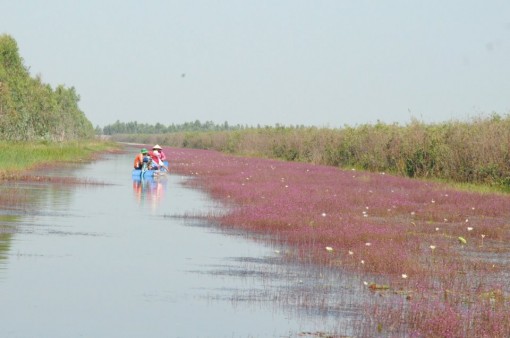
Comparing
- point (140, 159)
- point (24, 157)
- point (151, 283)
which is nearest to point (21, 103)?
point (24, 157)

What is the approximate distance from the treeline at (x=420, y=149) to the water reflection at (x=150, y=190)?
12585 millimetres

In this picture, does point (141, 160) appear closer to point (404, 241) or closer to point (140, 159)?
point (140, 159)

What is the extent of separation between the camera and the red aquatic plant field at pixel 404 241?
10492 mm

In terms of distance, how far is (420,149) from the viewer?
140 ft

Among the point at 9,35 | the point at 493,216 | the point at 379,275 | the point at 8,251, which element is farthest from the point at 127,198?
the point at 9,35

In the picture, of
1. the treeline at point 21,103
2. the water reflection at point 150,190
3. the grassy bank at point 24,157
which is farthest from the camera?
the treeline at point 21,103

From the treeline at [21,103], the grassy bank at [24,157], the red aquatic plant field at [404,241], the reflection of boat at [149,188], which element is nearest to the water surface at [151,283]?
the red aquatic plant field at [404,241]

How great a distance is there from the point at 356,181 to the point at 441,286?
2370cm

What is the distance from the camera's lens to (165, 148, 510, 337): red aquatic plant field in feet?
34.4

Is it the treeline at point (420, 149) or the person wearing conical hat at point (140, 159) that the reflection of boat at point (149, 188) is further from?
the treeline at point (420, 149)

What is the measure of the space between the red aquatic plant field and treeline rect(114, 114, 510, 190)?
3727 millimetres

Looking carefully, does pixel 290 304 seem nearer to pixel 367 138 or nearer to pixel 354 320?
pixel 354 320

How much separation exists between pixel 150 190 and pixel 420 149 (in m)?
15.7

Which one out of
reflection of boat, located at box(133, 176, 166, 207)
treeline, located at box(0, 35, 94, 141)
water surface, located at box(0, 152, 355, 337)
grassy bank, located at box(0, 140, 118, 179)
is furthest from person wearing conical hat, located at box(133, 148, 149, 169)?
water surface, located at box(0, 152, 355, 337)
